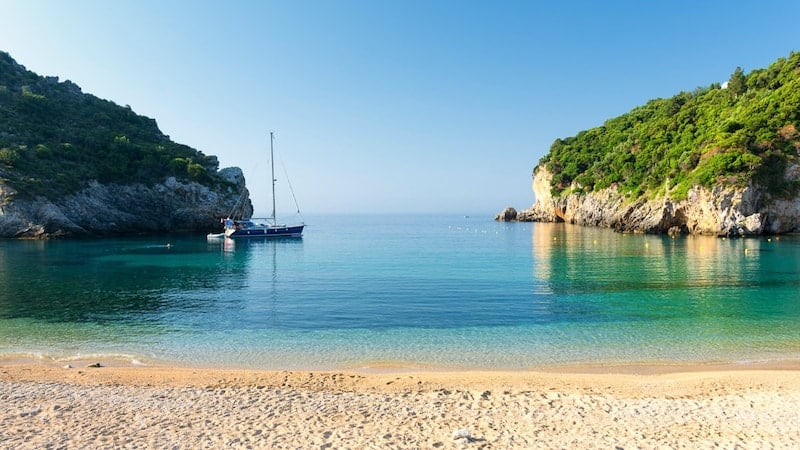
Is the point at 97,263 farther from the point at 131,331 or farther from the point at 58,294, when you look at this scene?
the point at 131,331

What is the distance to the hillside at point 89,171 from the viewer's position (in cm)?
5803

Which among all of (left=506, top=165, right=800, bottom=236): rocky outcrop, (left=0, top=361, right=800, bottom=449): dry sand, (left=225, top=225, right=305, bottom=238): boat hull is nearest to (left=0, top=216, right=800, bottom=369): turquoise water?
(left=0, top=361, right=800, bottom=449): dry sand

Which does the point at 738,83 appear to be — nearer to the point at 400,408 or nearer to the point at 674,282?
the point at 674,282

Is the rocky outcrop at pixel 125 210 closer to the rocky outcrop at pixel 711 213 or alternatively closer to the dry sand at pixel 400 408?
the dry sand at pixel 400 408

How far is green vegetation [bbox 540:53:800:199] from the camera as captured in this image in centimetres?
5238

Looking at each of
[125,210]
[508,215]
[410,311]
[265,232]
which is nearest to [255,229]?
[265,232]

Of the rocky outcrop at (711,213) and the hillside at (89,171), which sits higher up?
the hillside at (89,171)

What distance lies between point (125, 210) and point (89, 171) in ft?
23.1

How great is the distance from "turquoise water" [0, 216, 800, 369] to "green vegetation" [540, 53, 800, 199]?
73.9ft

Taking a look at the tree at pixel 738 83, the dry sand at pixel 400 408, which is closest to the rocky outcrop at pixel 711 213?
the tree at pixel 738 83

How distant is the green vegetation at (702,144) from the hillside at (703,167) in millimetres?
119

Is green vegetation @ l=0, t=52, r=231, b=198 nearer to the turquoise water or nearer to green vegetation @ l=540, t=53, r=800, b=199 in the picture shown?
the turquoise water

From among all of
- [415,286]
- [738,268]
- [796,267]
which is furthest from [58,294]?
[796,267]

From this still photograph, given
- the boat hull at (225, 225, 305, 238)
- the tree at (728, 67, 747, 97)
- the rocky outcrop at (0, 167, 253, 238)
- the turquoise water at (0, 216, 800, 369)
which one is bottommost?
the turquoise water at (0, 216, 800, 369)
